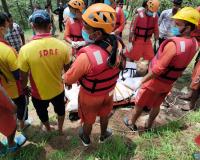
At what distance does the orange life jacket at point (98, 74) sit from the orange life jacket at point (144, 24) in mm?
3438

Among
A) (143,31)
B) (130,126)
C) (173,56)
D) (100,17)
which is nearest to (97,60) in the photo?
(100,17)

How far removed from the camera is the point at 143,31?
6805 mm

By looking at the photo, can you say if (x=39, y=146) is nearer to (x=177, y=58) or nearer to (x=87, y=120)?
(x=87, y=120)

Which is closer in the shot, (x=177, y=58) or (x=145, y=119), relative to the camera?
(x=177, y=58)

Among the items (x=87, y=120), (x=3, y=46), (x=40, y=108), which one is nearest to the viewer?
(x=3, y=46)

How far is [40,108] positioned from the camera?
4.27 m

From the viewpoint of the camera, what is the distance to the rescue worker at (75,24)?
5.82m

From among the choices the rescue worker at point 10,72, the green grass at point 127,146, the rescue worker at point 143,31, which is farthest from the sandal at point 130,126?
the rescue worker at point 143,31

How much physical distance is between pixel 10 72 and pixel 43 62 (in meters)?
0.58

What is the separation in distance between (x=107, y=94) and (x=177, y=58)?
3.51ft

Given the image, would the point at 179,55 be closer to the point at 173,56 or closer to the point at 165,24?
the point at 173,56

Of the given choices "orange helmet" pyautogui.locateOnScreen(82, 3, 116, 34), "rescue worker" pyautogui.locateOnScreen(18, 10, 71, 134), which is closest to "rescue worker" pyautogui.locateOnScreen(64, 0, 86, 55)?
"rescue worker" pyautogui.locateOnScreen(18, 10, 71, 134)

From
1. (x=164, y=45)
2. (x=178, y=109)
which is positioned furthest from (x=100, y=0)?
(x=164, y=45)

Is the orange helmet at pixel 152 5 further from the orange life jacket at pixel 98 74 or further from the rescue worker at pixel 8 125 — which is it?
the rescue worker at pixel 8 125
